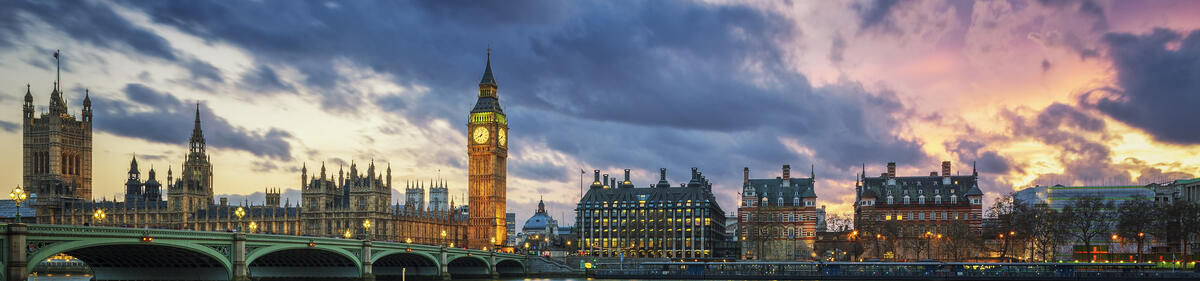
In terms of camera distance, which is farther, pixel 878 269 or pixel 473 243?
pixel 473 243

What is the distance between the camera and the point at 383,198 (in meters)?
180

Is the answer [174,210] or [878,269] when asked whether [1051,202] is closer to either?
[878,269]

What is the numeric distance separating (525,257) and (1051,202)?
88118 millimetres

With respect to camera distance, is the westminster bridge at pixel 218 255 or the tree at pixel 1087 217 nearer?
the westminster bridge at pixel 218 255

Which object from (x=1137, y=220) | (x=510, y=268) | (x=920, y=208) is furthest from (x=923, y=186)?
(x=510, y=268)

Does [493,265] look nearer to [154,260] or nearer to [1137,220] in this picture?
[154,260]

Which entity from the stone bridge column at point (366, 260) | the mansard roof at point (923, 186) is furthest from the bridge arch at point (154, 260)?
the mansard roof at point (923, 186)

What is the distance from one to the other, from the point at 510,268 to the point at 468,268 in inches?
508

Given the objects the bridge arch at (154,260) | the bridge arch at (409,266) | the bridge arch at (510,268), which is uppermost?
the bridge arch at (154,260)

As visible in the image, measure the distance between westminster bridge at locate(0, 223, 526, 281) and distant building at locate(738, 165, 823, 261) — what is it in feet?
216

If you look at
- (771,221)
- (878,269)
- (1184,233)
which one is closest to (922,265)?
(878,269)

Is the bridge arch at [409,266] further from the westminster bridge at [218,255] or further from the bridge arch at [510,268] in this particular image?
the bridge arch at [510,268]

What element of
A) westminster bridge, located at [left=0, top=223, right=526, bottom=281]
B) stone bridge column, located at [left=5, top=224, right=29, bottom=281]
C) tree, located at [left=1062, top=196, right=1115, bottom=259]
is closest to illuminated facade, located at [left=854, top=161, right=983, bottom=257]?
tree, located at [left=1062, top=196, right=1115, bottom=259]

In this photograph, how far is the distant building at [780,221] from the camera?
7274 inches
